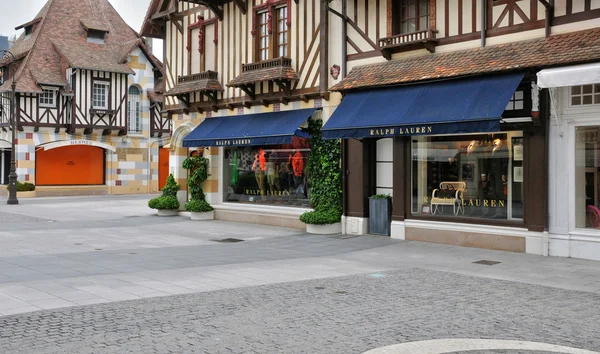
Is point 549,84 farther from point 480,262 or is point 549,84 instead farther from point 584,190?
point 480,262

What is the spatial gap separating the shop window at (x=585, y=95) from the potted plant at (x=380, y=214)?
487 centimetres

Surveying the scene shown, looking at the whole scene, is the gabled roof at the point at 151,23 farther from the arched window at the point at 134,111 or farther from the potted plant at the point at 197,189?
the arched window at the point at 134,111

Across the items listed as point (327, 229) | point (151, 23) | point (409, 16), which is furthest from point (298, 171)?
point (151, 23)

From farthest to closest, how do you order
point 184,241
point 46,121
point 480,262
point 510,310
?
point 46,121 < point 184,241 < point 480,262 < point 510,310

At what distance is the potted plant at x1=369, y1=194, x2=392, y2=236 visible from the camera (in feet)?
48.7

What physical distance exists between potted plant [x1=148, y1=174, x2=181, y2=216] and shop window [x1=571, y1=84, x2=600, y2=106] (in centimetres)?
1369

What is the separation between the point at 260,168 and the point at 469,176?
727 centimetres

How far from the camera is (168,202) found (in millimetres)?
21156

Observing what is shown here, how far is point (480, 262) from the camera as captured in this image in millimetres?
11289

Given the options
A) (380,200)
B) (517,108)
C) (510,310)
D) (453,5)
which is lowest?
(510,310)

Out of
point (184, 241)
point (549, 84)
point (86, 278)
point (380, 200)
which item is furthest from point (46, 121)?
point (549, 84)

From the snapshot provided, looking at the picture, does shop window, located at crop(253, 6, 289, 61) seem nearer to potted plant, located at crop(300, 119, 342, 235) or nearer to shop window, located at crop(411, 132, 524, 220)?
potted plant, located at crop(300, 119, 342, 235)

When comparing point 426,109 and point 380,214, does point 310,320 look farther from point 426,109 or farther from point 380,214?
point 380,214

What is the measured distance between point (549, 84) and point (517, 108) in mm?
1726
